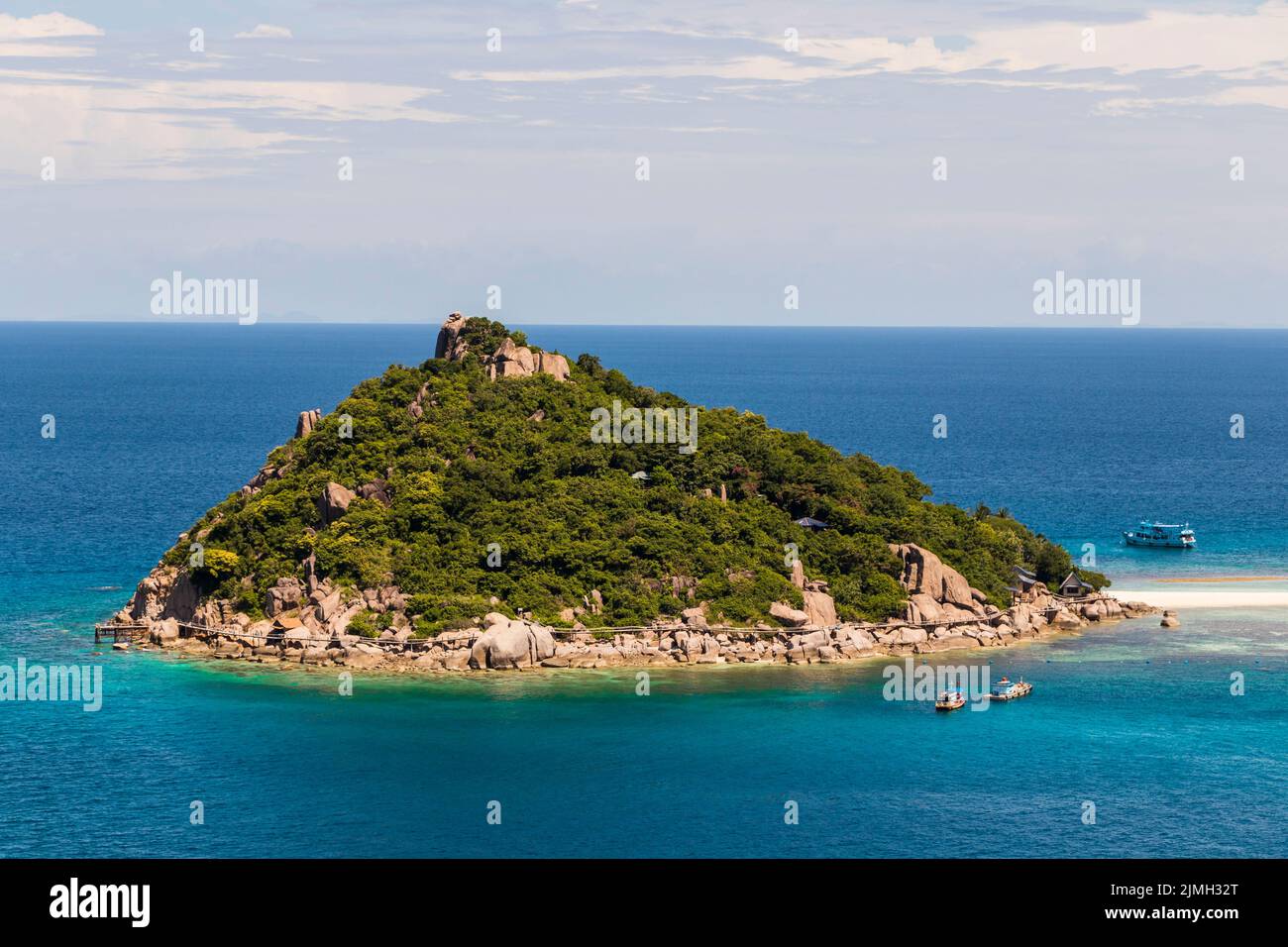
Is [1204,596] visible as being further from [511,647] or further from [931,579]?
[511,647]

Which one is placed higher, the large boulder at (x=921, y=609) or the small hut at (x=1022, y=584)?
the small hut at (x=1022, y=584)

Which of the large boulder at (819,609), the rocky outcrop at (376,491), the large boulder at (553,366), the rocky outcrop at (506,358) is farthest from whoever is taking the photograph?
the large boulder at (553,366)

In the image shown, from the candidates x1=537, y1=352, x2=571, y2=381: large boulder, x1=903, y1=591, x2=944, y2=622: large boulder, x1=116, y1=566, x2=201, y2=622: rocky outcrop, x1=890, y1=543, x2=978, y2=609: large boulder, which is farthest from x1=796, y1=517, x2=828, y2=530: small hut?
x1=116, y1=566, x2=201, y2=622: rocky outcrop

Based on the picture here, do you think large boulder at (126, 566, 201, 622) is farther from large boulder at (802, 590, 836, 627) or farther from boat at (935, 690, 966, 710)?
boat at (935, 690, 966, 710)

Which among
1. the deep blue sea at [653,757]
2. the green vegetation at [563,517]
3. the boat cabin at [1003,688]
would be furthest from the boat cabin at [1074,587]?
the boat cabin at [1003,688]

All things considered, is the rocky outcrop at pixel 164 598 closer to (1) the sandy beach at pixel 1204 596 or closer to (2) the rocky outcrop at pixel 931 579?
(2) the rocky outcrop at pixel 931 579

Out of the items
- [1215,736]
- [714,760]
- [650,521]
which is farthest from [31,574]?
[1215,736]
